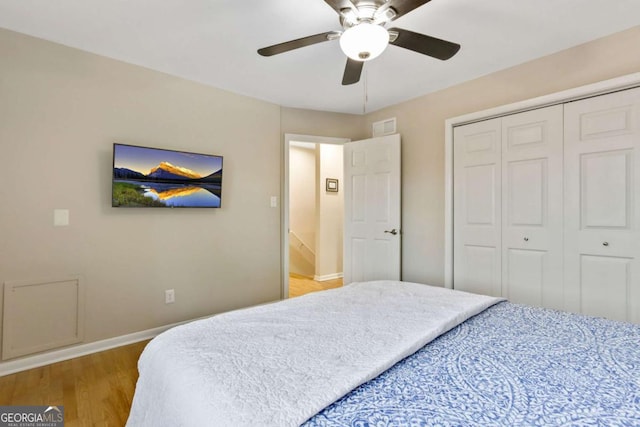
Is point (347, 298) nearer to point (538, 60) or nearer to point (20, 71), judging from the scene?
point (538, 60)

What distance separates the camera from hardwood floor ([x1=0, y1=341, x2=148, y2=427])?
1724 millimetres

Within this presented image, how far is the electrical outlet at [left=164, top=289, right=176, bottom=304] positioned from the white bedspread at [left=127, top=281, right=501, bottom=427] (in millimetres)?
1714

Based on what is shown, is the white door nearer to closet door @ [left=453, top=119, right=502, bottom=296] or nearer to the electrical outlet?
closet door @ [left=453, top=119, right=502, bottom=296]

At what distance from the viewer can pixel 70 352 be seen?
2346 mm

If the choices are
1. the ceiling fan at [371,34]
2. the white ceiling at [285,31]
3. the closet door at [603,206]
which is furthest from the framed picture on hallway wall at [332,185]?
the ceiling fan at [371,34]

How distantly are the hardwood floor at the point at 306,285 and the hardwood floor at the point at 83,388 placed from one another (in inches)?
91.6

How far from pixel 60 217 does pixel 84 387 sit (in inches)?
46.6

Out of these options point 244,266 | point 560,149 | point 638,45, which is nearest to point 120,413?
point 244,266

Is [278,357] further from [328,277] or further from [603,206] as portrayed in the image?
[328,277]

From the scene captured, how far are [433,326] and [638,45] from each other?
243cm

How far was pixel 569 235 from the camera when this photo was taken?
233cm

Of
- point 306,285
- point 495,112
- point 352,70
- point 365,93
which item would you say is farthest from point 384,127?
point 306,285

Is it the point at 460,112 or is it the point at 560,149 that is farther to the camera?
the point at 460,112

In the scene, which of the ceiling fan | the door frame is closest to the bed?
the ceiling fan
